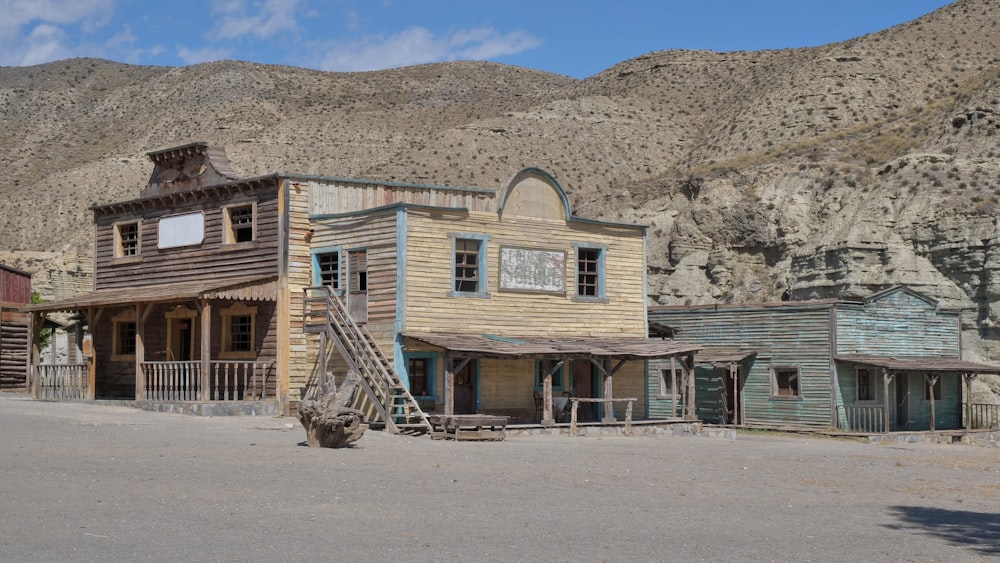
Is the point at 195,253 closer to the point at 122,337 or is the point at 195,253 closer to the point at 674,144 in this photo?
the point at 122,337

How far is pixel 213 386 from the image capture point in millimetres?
32031

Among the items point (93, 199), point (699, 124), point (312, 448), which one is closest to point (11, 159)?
point (93, 199)

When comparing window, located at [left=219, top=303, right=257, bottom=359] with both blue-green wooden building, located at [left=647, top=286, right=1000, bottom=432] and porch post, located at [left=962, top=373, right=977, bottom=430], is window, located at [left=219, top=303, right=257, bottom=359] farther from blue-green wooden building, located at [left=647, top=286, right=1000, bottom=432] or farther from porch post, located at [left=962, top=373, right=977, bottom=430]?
porch post, located at [left=962, top=373, right=977, bottom=430]

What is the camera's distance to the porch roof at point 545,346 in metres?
27.1

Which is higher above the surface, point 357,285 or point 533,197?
point 533,197

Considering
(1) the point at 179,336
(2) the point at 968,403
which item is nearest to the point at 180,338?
(1) the point at 179,336

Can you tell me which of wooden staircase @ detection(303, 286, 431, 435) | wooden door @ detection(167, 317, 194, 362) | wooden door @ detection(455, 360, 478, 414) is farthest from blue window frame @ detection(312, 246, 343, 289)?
wooden door @ detection(167, 317, 194, 362)

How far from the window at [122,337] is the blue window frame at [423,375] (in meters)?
9.63

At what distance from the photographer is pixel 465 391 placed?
29.8m

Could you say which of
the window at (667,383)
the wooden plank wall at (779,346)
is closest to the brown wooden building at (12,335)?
the window at (667,383)

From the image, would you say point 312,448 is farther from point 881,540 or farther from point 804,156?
point 804,156

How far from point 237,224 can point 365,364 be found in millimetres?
6449

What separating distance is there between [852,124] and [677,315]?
157 feet

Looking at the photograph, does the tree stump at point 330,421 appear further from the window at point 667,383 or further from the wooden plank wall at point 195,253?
the window at point 667,383
